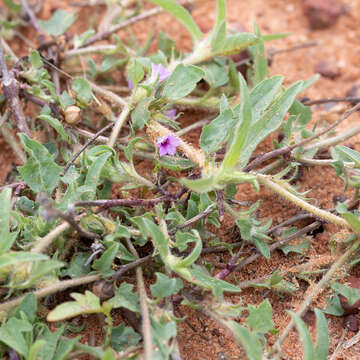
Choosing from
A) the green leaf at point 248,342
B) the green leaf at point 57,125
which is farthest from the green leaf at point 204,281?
A: the green leaf at point 57,125

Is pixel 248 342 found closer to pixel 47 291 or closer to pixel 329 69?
pixel 47 291

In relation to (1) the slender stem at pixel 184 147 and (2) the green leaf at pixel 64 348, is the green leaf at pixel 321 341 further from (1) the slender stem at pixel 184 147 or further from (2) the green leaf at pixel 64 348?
(2) the green leaf at pixel 64 348

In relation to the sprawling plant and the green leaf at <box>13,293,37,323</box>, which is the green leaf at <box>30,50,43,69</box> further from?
the green leaf at <box>13,293,37,323</box>

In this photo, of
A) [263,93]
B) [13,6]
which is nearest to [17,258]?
[263,93]

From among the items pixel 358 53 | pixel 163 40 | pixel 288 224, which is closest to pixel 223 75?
pixel 163 40

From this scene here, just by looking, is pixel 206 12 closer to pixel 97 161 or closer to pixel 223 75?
pixel 223 75

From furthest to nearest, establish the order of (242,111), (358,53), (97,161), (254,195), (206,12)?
(206,12) < (358,53) < (254,195) < (97,161) < (242,111)

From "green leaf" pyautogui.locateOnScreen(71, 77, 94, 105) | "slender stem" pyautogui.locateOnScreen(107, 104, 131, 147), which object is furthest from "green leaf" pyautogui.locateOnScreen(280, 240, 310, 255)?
"green leaf" pyautogui.locateOnScreen(71, 77, 94, 105)
